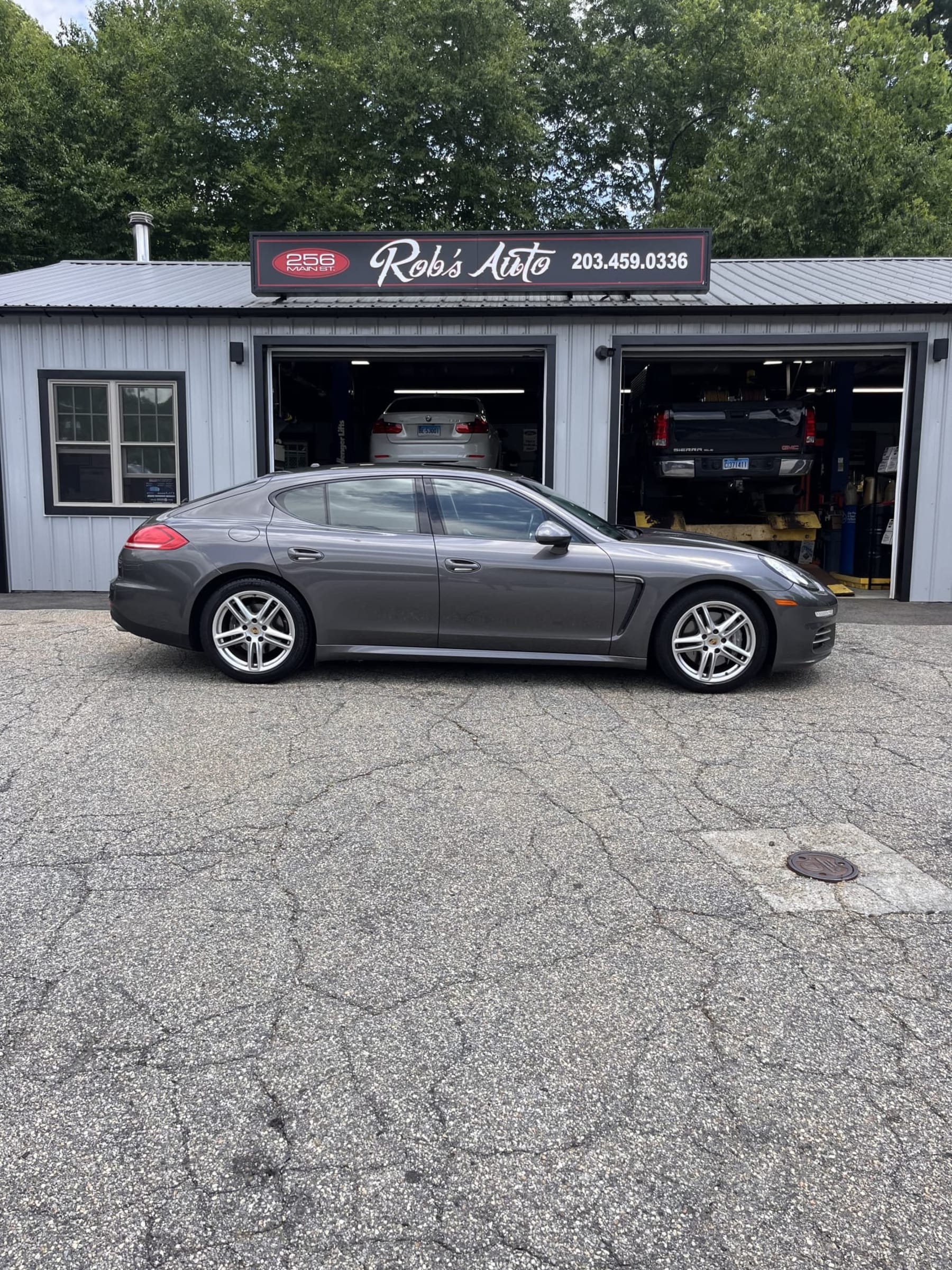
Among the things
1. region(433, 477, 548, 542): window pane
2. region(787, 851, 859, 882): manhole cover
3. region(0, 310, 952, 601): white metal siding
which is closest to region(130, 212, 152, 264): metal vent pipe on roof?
region(0, 310, 952, 601): white metal siding

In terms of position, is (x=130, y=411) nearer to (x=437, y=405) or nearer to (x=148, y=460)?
(x=148, y=460)

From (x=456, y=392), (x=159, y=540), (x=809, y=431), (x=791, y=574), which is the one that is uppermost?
(x=456, y=392)

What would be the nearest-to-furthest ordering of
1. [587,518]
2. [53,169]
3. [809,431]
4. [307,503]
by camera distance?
[307,503] → [587,518] → [809,431] → [53,169]

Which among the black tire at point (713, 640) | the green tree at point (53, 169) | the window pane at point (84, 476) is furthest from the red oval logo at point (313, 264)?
the green tree at point (53, 169)

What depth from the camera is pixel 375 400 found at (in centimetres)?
1744

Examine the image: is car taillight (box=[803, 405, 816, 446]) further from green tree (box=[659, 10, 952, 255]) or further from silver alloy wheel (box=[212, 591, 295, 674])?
green tree (box=[659, 10, 952, 255])

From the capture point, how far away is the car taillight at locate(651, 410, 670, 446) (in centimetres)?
1241

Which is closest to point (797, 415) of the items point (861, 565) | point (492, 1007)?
point (861, 565)

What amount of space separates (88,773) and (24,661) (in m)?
2.80

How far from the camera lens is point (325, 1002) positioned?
2.73 meters

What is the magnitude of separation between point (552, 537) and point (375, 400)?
12.0 metres

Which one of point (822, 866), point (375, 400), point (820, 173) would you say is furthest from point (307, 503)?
point (820, 173)

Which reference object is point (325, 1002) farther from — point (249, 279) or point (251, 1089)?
point (249, 279)

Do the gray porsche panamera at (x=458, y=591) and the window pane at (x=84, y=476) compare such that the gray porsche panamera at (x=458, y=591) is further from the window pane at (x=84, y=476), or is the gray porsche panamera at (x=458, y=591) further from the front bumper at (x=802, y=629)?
the window pane at (x=84, y=476)
